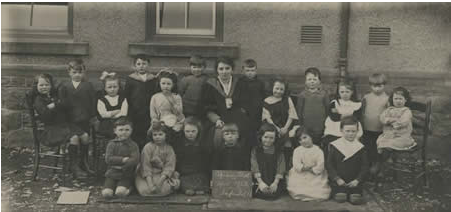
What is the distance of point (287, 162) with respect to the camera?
220 inches

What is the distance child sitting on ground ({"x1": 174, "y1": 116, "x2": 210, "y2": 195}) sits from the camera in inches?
207

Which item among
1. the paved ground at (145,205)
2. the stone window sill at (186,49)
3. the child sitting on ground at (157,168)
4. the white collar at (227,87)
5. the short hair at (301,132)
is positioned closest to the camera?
the paved ground at (145,205)

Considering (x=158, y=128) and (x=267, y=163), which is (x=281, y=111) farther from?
(x=158, y=128)

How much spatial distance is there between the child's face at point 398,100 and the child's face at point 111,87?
2910 mm

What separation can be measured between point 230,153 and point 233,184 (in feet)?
1.01

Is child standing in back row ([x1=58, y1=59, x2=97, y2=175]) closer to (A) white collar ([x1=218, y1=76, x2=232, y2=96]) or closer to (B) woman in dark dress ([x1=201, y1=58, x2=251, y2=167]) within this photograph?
(B) woman in dark dress ([x1=201, y1=58, x2=251, y2=167])

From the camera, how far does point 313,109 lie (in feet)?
18.2

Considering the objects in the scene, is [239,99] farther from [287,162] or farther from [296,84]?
[296,84]

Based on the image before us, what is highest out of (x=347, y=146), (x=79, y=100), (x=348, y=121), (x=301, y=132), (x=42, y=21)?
(x=42, y=21)

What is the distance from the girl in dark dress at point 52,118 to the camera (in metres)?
5.50

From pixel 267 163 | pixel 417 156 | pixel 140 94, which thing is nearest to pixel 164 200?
pixel 267 163

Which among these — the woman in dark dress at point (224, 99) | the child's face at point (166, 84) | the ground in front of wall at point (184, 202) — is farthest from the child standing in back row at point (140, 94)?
the ground in front of wall at point (184, 202)

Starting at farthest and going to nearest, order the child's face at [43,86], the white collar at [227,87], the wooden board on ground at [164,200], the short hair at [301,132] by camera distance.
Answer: the white collar at [227,87] → the child's face at [43,86] → the short hair at [301,132] → the wooden board on ground at [164,200]

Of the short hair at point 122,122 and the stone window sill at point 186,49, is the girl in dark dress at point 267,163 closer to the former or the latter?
the short hair at point 122,122
